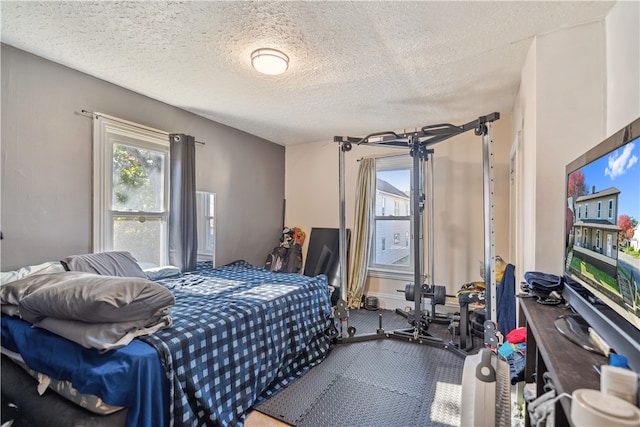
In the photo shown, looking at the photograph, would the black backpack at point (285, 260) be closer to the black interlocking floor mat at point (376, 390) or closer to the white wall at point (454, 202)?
the white wall at point (454, 202)

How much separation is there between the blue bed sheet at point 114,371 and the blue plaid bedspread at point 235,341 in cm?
7

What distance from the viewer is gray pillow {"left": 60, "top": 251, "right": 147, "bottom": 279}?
2021mm

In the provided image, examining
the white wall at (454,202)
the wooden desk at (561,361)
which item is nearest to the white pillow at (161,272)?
the white wall at (454,202)

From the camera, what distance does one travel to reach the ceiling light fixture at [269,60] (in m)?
1.95

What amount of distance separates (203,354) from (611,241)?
185 cm

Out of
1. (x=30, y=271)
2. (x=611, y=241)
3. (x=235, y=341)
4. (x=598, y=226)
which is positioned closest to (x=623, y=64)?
(x=598, y=226)

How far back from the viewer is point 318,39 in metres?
1.87

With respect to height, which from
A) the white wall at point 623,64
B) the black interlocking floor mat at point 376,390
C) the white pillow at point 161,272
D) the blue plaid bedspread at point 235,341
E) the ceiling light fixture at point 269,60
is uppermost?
the ceiling light fixture at point 269,60

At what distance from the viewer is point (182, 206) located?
3.00m

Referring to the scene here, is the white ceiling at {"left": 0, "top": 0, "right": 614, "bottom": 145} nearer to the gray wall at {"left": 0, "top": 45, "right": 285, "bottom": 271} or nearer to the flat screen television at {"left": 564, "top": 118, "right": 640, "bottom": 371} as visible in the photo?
the gray wall at {"left": 0, "top": 45, "right": 285, "bottom": 271}

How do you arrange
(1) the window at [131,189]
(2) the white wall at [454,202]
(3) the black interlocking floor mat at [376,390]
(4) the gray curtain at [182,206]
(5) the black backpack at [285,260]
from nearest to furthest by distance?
(3) the black interlocking floor mat at [376,390] → (1) the window at [131,189] → (4) the gray curtain at [182,206] → (2) the white wall at [454,202] → (5) the black backpack at [285,260]

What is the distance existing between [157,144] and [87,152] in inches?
25.0

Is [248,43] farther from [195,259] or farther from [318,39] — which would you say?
[195,259]

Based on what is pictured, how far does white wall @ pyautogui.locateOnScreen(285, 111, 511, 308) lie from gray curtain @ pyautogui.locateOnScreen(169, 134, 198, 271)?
195cm
